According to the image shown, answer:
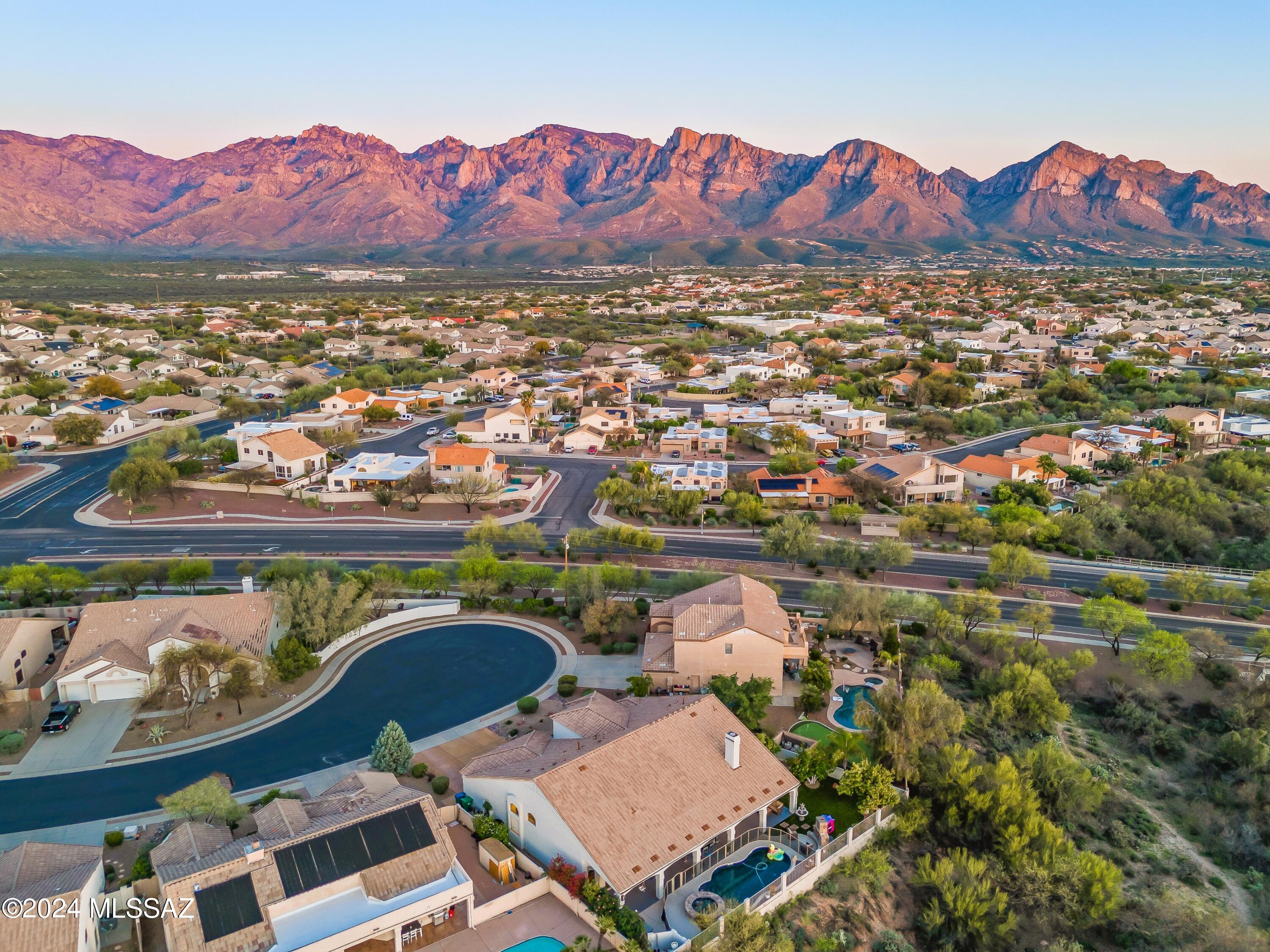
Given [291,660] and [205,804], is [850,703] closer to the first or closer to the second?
[205,804]

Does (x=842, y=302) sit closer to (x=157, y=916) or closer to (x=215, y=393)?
(x=215, y=393)

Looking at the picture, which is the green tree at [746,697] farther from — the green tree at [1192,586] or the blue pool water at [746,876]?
the green tree at [1192,586]

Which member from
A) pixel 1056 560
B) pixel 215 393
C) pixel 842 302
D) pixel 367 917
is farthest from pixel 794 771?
pixel 842 302

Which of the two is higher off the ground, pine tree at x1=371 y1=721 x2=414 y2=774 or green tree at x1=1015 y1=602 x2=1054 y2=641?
pine tree at x1=371 y1=721 x2=414 y2=774

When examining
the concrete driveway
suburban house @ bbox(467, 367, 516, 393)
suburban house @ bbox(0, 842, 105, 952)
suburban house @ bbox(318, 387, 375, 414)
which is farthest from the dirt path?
suburban house @ bbox(467, 367, 516, 393)

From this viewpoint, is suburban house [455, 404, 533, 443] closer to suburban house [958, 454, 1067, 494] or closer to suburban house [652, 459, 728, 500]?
suburban house [652, 459, 728, 500]

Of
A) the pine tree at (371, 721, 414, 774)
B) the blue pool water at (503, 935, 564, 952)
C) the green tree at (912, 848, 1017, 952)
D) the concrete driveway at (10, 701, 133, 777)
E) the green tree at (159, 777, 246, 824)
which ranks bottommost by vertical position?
the green tree at (912, 848, 1017, 952)

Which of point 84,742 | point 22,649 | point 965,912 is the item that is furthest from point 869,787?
point 22,649
